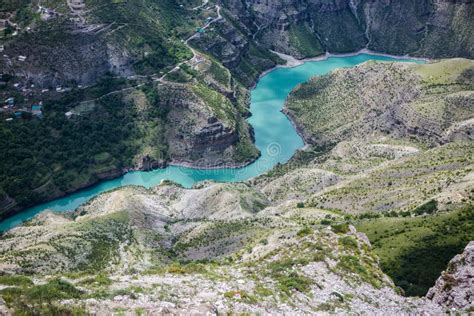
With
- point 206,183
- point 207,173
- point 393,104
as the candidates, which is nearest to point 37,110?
point 207,173

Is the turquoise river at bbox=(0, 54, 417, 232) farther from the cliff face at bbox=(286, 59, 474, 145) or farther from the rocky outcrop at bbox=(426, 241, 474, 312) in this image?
the rocky outcrop at bbox=(426, 241, 474, 312)

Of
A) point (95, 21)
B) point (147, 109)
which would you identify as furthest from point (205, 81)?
point (95, 21)

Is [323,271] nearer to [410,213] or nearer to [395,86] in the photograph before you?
[410,213]

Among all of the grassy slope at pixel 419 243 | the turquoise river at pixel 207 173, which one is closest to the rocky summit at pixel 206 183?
the grassy slope at pixel 419 243

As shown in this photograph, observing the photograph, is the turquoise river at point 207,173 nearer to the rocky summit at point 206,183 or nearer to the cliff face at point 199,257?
the rocky summit at point 206,183

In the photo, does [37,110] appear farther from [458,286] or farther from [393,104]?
[458,286]

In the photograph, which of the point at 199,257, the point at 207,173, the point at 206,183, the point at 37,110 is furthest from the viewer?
the point at 207,173
